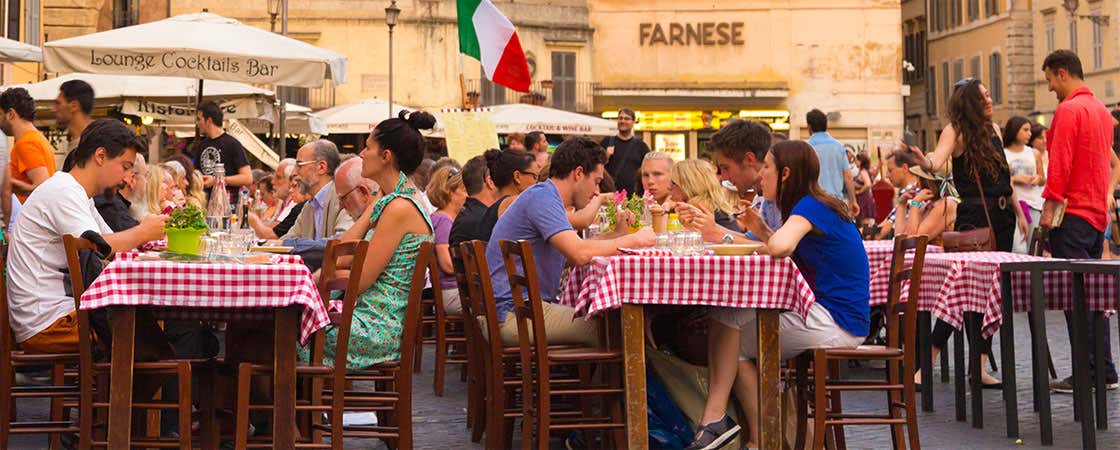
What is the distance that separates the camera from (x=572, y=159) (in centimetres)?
860

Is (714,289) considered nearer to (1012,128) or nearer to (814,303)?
(814,303)

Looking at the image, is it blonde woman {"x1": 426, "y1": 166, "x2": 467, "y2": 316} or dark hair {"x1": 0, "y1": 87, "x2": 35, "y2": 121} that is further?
dark hair {"x1": 0, "y1": 87, "x2": 35, "y2": 121}

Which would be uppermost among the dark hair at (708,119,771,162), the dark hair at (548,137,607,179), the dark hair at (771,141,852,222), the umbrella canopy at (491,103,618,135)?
the umbrella canopy at (491,103,618,135)

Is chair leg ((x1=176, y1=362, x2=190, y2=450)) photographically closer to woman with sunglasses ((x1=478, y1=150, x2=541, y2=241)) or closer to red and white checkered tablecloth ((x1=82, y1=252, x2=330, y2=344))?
red and white checkered tablecloth ((x1=82, y1=252, x2=330, y2=344))

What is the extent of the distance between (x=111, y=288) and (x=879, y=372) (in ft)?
20.2

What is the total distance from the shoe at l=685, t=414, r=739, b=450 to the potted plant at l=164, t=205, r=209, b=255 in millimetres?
2219

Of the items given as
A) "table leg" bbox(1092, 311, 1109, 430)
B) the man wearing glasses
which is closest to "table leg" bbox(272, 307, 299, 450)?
"table leg" bbox(1092, 311, 1109, 430)

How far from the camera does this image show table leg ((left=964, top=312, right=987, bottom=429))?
893cm

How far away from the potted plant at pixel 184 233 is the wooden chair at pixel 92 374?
33cm

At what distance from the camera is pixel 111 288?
680 centimetres

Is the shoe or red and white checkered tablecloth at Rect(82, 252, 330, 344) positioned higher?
red and white checkered tablecloth at Rect(82, 252, 330, 344)

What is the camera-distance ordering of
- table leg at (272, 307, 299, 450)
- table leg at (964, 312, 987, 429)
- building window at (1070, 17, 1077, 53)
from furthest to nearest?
1. building window at (1070, 17, 1077, 53)
2. table leg at (964, 312, 987, 429)
3. table leg at (272, 307, 299, 450)

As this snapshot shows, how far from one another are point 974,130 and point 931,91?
175ft


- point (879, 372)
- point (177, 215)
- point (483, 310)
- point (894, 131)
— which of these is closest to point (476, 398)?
point (483, 310)
